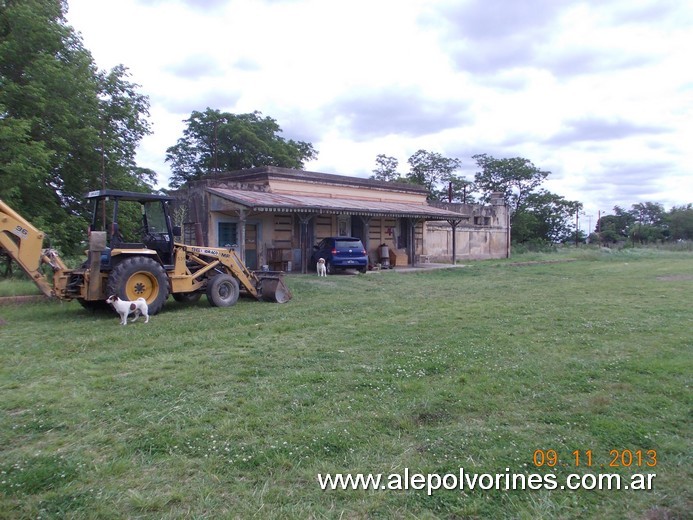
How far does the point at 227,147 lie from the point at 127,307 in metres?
29.1

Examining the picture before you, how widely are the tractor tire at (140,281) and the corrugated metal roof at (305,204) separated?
6.36 metres

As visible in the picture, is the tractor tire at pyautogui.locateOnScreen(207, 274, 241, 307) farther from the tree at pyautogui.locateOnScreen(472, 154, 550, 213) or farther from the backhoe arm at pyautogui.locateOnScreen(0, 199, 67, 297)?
the tree at pyautogui.locateOnScreen(472, 154, 550, 213)

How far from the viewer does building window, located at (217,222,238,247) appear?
18312 mm

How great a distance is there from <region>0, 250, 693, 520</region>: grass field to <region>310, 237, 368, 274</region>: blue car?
30.6 ft

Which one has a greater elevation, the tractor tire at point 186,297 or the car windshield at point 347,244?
the car windshield at point 347,244

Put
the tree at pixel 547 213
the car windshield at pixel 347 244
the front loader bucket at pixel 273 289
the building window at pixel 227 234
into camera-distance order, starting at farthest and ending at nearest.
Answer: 1. the tree at pixel 547 213
2. the car windshield at pixel 347 244
3. the building window at pixel 227 234
4. the front loader bucket at pixel 273 289

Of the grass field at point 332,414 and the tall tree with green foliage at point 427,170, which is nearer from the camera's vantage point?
the grass field at point 332,414

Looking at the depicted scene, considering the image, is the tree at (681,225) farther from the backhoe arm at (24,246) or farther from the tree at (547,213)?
the backhoe arm at (24,246)

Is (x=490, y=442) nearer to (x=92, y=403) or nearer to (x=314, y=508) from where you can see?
(x=314, y=508)

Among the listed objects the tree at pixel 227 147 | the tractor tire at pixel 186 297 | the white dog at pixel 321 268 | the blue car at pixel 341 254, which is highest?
the tree at pixel 227 147

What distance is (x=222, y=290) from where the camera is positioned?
11375 mm

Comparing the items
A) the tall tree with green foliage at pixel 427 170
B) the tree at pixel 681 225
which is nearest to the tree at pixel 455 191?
the tall tree with green foliage at pixel 427 170

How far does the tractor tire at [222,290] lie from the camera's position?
1109 centimetres

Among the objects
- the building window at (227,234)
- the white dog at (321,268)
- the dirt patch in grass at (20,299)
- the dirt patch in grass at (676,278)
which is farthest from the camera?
the building window at (227,234)
